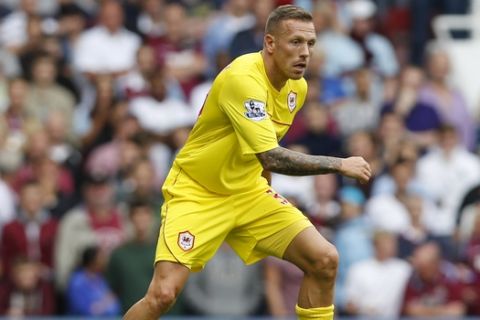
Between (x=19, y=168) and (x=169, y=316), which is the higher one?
(x=19, y=168)

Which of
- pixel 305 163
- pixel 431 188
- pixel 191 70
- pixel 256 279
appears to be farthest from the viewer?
pixel 191 70

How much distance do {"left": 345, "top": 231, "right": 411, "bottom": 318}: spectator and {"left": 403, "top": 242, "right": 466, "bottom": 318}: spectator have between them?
99mm

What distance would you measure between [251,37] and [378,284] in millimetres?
3538

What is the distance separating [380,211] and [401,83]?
2.44 meters

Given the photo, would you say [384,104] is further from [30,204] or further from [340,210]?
[30,204]

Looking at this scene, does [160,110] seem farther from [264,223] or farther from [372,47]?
[264,223]

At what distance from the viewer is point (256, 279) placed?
15.6 meters

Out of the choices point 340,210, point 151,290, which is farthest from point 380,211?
point 151,290

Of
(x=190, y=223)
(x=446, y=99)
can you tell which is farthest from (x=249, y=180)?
(x=446, y=99)

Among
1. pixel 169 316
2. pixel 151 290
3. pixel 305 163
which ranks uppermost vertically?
pixel 305 163

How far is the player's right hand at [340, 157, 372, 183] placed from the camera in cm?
1031

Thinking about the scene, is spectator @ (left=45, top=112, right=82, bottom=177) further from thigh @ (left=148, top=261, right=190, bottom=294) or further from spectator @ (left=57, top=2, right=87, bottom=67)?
thigh @ (left=148, top=261, right=190, bottom=294)

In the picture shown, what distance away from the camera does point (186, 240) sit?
1117 cm

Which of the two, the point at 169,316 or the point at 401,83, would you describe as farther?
the point at 401,83
